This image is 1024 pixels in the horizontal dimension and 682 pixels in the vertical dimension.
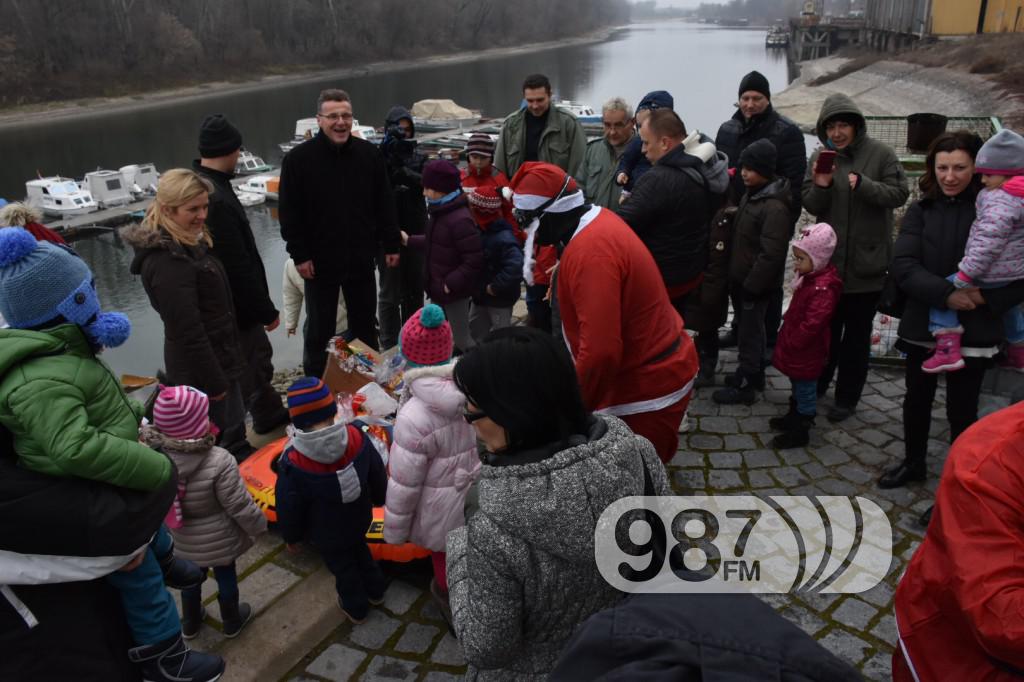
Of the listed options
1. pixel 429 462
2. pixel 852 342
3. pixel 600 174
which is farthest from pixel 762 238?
pixel 429 462

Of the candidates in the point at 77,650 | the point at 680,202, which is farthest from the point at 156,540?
the point at 680,202

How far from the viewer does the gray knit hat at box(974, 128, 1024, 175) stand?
334 centimetres

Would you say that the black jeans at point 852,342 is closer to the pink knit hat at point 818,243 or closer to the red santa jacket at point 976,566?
the pink knit hat at point 818,243

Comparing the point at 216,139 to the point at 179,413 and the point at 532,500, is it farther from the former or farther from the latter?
the point at 532,500

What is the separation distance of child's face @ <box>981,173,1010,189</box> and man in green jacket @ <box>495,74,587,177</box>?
313 cm

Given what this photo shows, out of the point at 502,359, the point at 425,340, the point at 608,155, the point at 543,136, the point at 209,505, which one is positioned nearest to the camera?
the point at 502,359

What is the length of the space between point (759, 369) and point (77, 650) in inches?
161

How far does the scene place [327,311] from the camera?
17.3 ft

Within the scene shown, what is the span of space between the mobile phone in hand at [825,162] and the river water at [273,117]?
8239mm

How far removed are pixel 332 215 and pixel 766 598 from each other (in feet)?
11.6

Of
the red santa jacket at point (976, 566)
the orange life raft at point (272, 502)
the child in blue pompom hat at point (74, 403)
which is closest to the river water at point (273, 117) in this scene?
the orange life raft at point (272, 502)

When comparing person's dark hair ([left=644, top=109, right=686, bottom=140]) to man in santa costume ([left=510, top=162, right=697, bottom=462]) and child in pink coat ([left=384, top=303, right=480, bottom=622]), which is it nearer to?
man in santa costume ([left=510, top=162, right=697, bottom=462])

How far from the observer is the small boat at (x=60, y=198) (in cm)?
2708

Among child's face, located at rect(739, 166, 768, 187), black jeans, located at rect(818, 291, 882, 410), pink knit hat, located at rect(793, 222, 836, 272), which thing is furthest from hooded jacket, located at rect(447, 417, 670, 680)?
black jeans, located at rect(818, 291, 882, 410)
